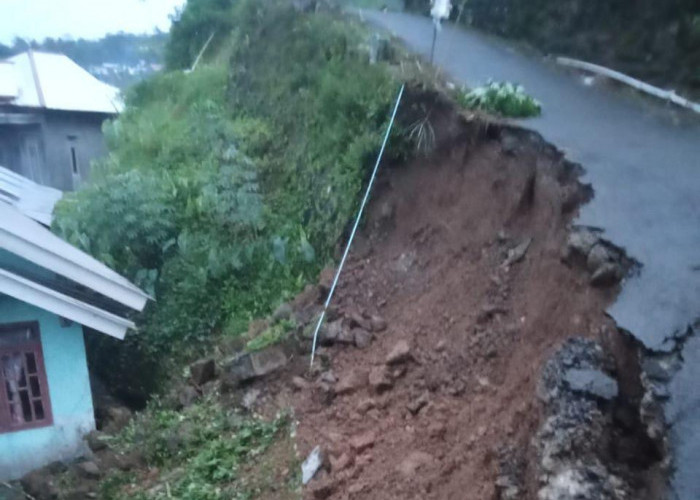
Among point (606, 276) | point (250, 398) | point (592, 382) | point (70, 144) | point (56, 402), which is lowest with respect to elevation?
point (56, 402)

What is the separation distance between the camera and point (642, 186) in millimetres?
5938

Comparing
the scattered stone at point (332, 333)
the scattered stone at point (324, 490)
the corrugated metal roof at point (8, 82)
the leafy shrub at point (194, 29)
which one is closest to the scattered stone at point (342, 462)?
the scattered stone at point (324, 490)

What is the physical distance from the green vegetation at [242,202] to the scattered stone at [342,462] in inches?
85.6

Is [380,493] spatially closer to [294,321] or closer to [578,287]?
[578,287]

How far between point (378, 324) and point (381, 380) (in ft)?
3.07

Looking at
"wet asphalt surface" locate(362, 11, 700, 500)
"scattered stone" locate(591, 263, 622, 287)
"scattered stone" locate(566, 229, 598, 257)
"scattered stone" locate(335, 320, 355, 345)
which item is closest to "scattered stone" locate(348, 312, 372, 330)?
"scattered stone" locate(335, 320, 355, 345)

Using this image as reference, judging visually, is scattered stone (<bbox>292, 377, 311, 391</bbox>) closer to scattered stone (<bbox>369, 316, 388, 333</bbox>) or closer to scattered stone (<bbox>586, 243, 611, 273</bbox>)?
scattered stone (<bbox>369, 316, 388, 333</bbox>)

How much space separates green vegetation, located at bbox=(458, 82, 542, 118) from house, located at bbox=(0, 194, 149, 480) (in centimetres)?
458

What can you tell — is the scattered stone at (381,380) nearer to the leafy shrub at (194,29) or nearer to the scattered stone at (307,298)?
the scattered stone at (307,298)

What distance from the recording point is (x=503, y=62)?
9.77 metres

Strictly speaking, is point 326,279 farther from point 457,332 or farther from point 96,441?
point 96,441

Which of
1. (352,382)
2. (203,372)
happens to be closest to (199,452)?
(203,372)

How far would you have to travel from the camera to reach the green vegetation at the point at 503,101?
7117 millimetres

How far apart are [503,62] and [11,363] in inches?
304
